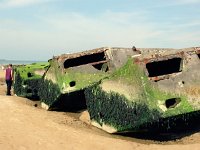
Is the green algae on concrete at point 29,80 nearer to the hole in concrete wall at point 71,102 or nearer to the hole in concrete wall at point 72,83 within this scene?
the hole in concrete wall at point 71,102

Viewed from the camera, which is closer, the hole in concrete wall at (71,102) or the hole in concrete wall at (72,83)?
the hole in concrete wall at (72,83)

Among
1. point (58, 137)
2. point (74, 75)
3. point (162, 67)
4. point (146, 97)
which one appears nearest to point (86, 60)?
point (74, 75)

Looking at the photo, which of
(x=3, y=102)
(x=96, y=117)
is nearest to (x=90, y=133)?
(x=96, y=117)

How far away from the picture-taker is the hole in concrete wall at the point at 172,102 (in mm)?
8195

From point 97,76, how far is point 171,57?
9.96 feet

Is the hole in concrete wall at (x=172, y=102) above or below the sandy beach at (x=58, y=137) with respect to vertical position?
above

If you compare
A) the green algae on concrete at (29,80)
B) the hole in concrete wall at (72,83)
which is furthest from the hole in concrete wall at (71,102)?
the green algae on concrete at (29,80)

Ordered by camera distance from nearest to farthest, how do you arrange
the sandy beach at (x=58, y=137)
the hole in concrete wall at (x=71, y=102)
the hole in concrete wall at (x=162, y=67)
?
1. the sandy beach at (x=58, y=137)
2. the hole in concrete wall at (x=162, y=67)
3. the hole in concrete wall at (x=71, y=102)

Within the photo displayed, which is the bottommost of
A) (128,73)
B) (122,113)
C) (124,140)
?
(124,140)

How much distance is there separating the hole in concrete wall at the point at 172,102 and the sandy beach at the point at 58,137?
3.14 feet

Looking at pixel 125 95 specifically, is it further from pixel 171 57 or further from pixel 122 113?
pixel 171 57

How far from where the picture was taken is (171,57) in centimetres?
868

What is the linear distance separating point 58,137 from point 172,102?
2732 mm

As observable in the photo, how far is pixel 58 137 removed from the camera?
Answer: 812 cm
